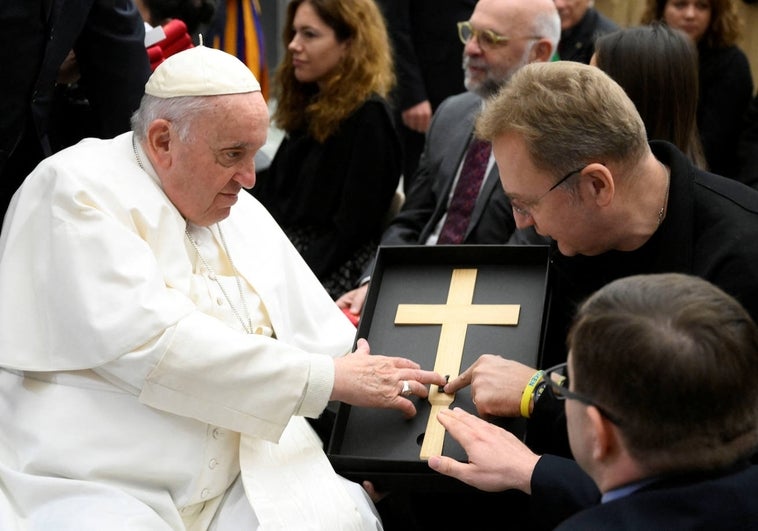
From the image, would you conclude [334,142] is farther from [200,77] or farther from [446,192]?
[200,77]

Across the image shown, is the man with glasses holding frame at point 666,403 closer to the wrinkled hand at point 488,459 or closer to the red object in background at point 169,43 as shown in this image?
the wrinkled hand at point 488,459

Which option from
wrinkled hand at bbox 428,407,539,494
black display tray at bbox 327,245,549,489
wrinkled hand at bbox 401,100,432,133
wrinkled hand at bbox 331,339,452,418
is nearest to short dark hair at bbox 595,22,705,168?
black display tray at bbox 327,245,549,489

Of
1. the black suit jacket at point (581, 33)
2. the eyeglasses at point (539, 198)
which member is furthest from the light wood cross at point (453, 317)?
the black suit jacket at point (581, 33)

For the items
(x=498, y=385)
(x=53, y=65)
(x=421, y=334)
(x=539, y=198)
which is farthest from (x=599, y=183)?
(x=53, y=65)

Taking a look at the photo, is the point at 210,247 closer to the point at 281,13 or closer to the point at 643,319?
the point at 643,319

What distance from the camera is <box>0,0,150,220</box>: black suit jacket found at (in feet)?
11.7

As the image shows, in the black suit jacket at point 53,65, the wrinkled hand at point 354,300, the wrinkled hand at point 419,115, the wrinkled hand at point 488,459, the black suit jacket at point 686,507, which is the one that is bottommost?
the wrinkled hand at point 419,115

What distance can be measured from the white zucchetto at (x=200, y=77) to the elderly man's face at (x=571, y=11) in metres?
3.25

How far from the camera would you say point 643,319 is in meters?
1.87

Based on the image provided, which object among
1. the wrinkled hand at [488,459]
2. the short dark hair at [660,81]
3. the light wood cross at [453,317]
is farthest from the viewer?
the short dark hair at [660,81]

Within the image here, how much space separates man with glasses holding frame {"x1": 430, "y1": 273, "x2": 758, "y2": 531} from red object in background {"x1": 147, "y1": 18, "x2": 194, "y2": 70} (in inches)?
111

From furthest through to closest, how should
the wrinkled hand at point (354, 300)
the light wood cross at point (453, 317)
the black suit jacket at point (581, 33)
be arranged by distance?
the black suit jacket at point (581, 33) → the wrinkled hand at point (354, 300) → the light wood cross at point (453, 317)

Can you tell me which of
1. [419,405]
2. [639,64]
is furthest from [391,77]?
[419,405]

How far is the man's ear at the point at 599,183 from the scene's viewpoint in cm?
276
